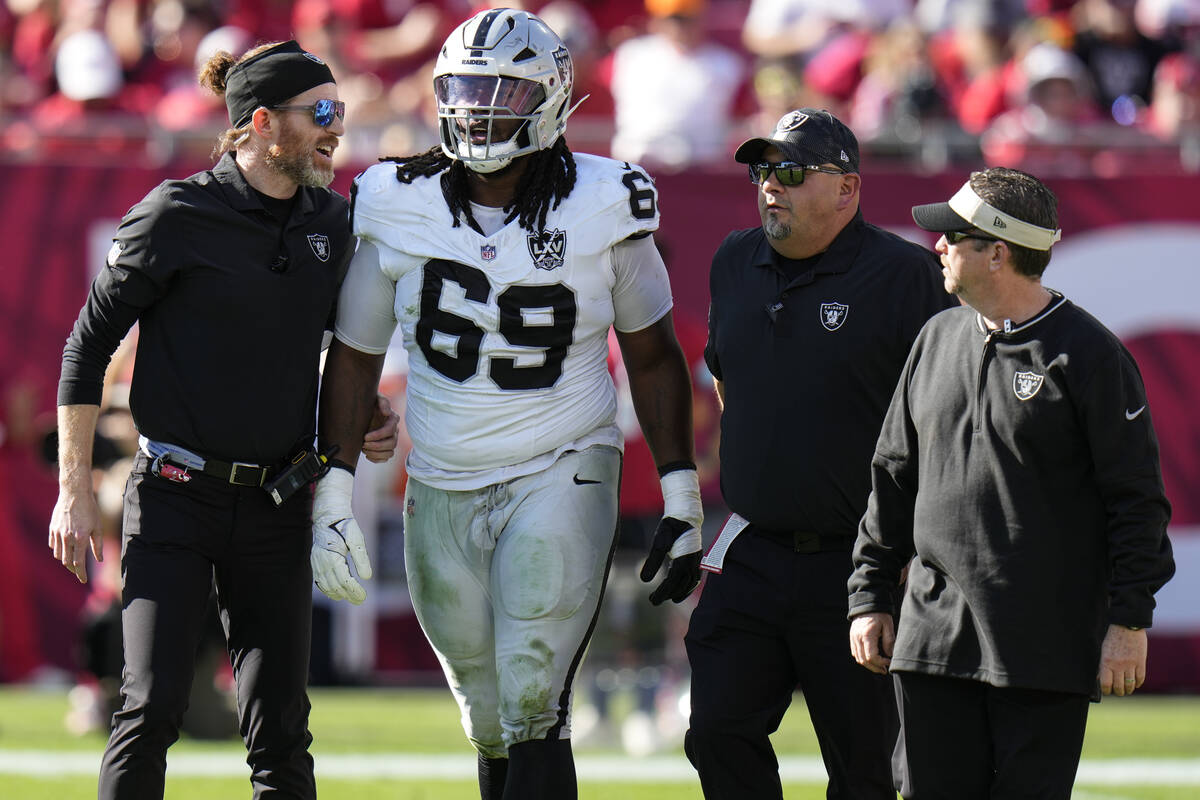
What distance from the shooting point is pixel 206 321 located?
4723 mm

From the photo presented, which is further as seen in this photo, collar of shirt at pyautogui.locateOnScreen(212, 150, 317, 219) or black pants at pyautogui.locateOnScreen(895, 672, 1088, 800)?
collar of shirt at pyautogui.locateOnScreen(212, 150, 317, 219)

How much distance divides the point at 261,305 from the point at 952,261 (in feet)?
5.96

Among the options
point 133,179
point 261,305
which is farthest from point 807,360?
point 133,179

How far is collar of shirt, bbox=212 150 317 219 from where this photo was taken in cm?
480

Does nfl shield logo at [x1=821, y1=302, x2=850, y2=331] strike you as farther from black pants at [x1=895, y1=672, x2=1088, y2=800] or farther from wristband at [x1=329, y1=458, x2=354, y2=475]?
wristband at [x1=329, y1=458, x2=354, y2=475]

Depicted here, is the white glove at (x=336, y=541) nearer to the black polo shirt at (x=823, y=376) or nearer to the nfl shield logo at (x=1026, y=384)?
the black polo shirt at (x=823, y=376)

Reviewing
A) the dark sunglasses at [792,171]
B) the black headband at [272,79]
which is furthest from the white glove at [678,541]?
the black headband at [272,79]

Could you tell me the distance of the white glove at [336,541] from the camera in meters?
4.66

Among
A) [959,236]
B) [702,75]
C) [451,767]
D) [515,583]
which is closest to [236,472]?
[515,583]

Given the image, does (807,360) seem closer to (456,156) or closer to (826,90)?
(456,156)

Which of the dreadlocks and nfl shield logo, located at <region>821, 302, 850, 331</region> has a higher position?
the dreadlocks

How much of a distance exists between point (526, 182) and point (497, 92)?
0.89 feet

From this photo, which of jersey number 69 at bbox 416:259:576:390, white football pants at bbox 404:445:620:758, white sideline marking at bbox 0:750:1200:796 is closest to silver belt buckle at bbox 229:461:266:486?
white football pants at bbox 404:445:620:758

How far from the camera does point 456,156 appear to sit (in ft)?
15.6
